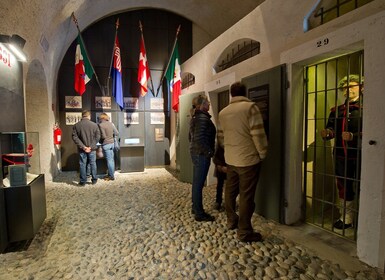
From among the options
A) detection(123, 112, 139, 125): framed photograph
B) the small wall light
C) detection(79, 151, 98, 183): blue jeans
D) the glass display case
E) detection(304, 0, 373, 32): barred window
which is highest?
detection(304, 0, 373, 32): barred window

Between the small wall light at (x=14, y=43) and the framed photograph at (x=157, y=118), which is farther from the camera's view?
the framed photograph at (x=157, y=118)

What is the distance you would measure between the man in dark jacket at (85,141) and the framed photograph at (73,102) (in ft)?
6.27

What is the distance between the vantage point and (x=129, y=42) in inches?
301

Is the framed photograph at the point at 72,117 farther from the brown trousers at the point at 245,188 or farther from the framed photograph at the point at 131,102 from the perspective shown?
the brown trousers at the point at 245,188

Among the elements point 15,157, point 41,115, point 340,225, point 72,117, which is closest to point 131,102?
point 72,117

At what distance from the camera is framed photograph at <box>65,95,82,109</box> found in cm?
725

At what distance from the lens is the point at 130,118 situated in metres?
7.76

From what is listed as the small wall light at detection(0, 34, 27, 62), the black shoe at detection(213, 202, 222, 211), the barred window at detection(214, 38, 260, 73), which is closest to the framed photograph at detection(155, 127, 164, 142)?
the barred window at detection(214, 38, 260, 73)

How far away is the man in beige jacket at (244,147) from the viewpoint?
265cm

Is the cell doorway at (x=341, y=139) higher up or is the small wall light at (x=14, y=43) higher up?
the small wall light at (x=14, y=43)

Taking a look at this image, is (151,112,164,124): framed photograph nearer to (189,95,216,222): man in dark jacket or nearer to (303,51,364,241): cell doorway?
(189,95,216,222): man in dark jacket

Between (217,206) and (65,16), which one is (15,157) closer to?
(217,206)


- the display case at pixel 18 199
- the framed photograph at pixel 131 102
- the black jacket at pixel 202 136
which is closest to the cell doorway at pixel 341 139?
the black jacket at pixel 202 136

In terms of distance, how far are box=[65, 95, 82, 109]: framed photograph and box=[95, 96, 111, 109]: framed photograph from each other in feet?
1.54
